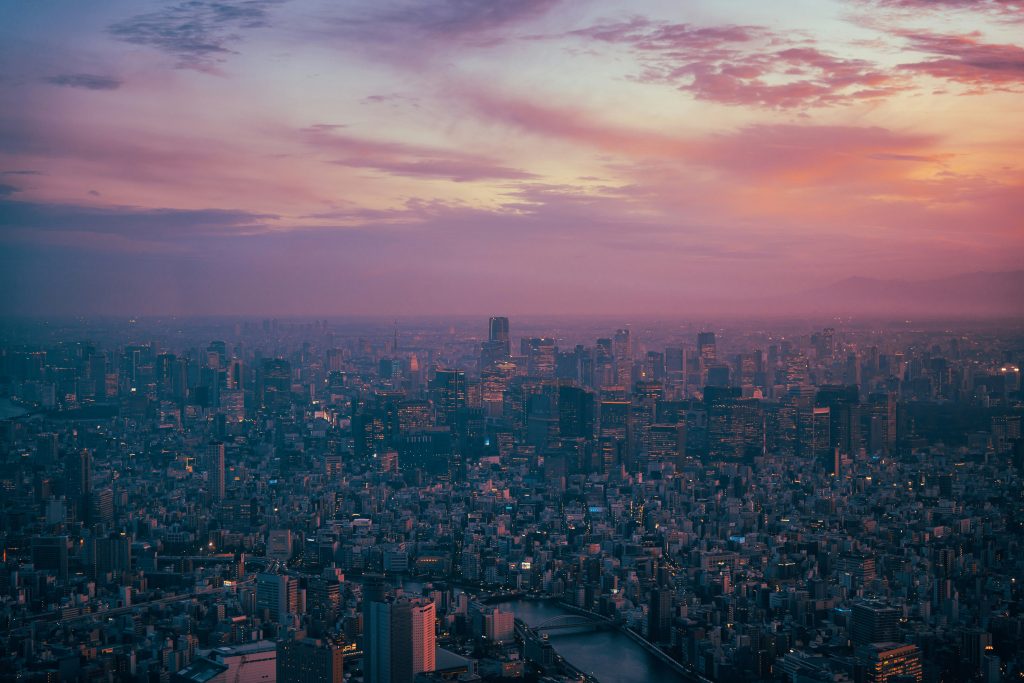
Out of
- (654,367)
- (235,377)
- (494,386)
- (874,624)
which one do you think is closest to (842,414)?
(654,367)

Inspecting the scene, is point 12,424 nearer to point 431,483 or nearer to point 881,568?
point 431,483

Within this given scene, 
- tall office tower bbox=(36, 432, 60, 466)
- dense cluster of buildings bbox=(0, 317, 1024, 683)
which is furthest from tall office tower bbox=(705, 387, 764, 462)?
tall office tower bbox=(36, 432, 60, 466)

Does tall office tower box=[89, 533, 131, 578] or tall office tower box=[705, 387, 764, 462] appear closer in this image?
tall office tower box=[89, 533, 131, 578]

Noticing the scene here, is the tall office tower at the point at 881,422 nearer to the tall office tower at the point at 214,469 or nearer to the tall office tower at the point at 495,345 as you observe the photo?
the tall office tower at the point at 495,345

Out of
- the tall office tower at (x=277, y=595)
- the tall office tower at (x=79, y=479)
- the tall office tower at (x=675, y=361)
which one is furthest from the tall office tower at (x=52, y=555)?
the tall office tower at (x=675, y=361)

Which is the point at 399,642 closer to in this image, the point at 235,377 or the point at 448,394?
the point at 235,377

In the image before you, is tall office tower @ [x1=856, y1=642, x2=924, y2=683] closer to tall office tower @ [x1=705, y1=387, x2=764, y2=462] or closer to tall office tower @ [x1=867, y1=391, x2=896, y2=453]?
tall office tower @ [x1=867, y1=391, x2=896, y2=453]

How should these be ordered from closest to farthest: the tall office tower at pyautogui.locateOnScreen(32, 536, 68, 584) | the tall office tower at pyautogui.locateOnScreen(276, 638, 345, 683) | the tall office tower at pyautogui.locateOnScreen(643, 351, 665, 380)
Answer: the tall office tower at pyautogui.locateOnScreen(276, 638, 345, 683), the tall office tower at pyautogui.locateOnScreen(32, 536, 68, 584), the tall office tower at pyautogui.locateOnScreen(643, 351, 665, 380)

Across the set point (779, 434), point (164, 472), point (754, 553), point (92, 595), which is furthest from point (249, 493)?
point (779, 434)
